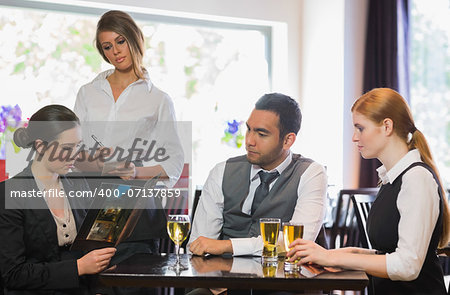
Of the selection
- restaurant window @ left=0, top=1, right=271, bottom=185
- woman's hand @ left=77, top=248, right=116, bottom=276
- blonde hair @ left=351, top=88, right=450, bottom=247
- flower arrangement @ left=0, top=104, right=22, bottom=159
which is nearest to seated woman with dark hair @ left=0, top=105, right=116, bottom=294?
woman's hand @ left=77, top=248, right=116, bottom=276

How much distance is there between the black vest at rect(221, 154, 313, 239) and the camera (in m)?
2.19

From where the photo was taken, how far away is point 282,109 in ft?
7.53

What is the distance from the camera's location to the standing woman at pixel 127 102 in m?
2.33

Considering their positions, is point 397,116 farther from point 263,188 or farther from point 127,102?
point 127,102

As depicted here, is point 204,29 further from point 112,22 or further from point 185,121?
point 112,22

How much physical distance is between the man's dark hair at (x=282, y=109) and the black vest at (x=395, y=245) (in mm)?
546

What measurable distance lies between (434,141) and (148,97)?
10.1ft

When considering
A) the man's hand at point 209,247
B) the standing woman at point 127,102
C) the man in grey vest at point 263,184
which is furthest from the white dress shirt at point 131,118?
the man's hand at point 209,247

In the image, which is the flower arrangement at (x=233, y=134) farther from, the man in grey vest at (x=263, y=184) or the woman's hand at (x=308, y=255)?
the woman's hand at (x=308, y=255)

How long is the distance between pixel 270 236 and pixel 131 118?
0.95m

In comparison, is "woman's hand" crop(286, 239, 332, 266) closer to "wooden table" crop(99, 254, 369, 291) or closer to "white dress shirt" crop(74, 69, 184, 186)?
"wooden table" crop(99, 254, 369, 291)

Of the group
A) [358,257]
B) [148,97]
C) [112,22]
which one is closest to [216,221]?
[148,97]

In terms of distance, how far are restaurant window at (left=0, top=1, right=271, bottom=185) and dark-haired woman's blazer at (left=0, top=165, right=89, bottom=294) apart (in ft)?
9.81

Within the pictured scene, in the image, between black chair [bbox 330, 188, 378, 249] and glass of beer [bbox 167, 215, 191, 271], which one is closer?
glass of beer [bbox 167, 215, 191, 271]
